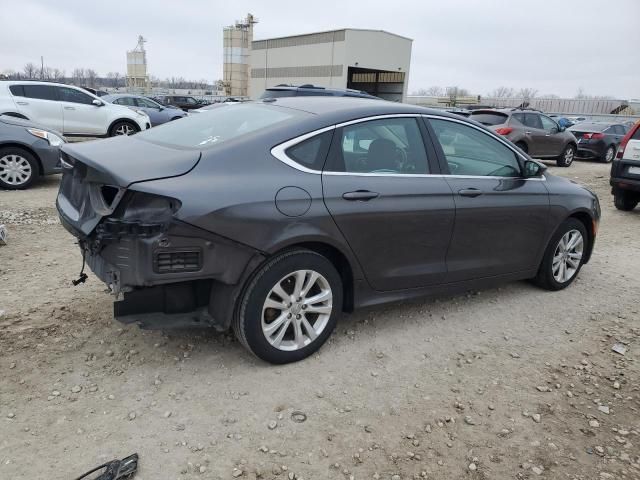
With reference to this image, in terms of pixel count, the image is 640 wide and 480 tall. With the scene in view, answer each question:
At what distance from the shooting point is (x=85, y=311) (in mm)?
3852

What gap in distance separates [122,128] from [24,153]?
6.51 meters

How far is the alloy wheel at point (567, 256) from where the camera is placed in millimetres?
4820

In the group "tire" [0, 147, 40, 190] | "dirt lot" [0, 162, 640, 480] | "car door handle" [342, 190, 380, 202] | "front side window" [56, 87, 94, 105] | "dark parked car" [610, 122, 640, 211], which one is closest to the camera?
"dirt lot" [0, 162, 640, 480]

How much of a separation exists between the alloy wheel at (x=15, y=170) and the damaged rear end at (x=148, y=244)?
5446 mm

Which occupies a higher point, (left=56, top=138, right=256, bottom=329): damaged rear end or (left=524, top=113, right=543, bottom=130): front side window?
(left=524, top=113, right=543, bottom=130): front side window

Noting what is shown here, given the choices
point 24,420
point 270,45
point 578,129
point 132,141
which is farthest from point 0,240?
point 270,45

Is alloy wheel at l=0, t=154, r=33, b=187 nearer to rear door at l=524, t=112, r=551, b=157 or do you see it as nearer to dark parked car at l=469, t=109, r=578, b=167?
dark parked car at l=469, t=109, r=578, b=167

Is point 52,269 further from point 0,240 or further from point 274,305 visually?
point 274,305

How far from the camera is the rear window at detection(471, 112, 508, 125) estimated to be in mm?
14102

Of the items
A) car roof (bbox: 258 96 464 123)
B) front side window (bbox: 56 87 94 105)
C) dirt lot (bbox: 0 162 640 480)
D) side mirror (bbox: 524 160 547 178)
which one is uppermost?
front side window (bbox: 56 87 94 105)

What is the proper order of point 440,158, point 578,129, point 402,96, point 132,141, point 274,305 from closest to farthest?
point 274,305 < point 132,141 < point 440,158 < point 578,129 < point 402,96

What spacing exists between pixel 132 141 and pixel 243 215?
114 centimetres

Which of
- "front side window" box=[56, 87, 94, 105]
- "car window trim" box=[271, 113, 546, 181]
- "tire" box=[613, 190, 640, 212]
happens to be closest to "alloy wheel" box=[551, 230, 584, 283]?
"car window trim" box=[271, 113, 546, 181]

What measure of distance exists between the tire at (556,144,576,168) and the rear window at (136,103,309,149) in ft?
47.3
